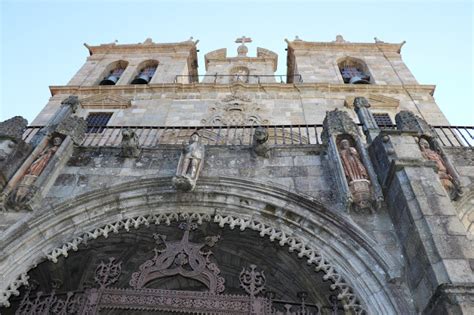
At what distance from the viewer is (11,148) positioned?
23.6 ft

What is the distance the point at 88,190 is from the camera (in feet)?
22.6

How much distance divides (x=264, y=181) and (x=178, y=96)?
874 cm

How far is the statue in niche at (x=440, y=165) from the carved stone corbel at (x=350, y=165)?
1061mm

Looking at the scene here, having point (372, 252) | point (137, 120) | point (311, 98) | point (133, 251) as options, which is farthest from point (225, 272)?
point (311, 98)

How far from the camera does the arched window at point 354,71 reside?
16.1m

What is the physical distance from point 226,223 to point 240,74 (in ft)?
38.8

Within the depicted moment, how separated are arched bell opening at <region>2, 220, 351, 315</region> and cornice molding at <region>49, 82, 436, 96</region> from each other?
8520mm

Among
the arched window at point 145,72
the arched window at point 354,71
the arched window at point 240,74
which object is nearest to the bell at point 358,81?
the arched window at point 354,71

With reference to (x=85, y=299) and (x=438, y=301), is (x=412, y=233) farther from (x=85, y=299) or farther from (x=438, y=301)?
(x=85, y=299)

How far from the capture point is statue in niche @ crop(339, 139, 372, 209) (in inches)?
237

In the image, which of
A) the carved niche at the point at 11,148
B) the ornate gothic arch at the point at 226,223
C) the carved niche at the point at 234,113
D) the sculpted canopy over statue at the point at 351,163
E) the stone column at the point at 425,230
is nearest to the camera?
the stone column at the point at 425,230

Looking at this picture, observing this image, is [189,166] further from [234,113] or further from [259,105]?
[259,105]

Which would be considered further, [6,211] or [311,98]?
[311,98]

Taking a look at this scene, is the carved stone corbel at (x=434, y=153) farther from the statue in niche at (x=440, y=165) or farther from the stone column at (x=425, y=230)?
the stone column at (x=425, y=230)
